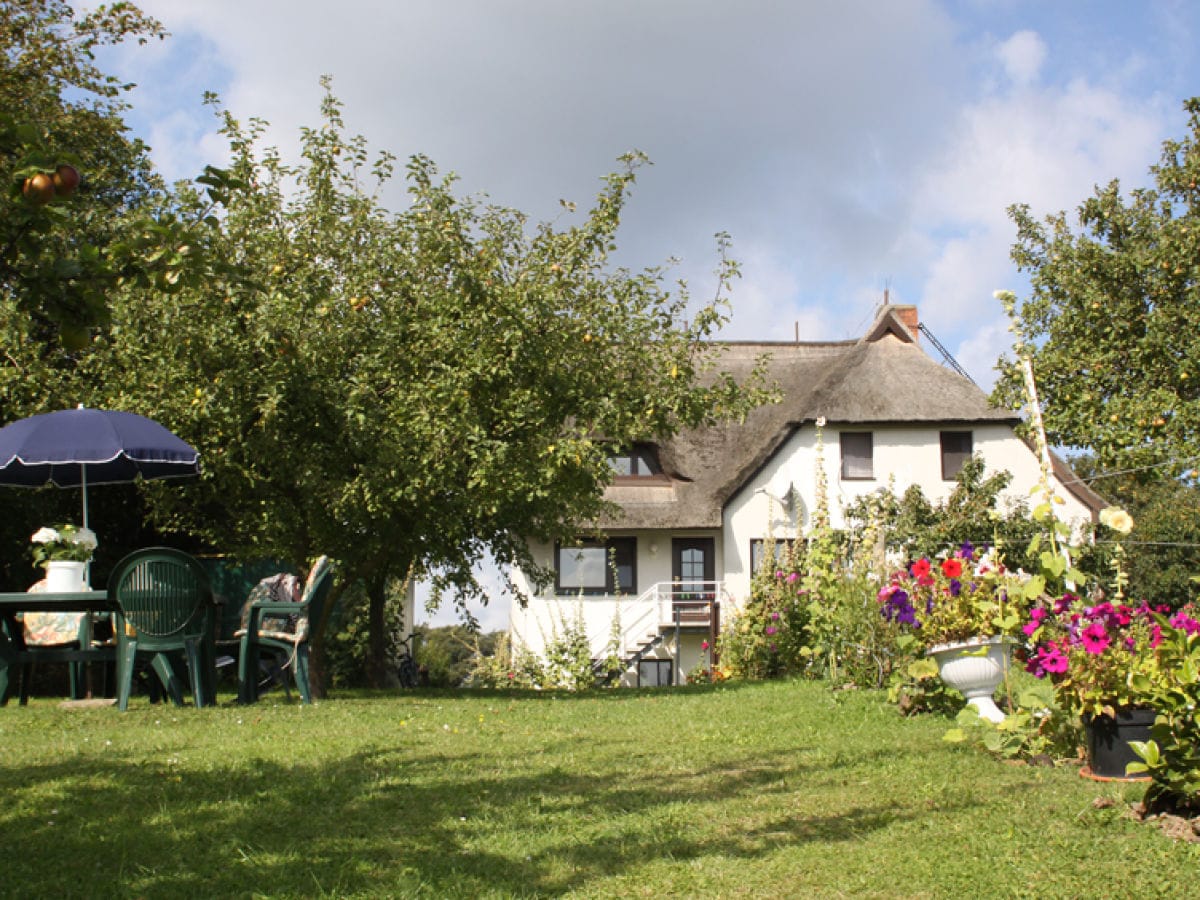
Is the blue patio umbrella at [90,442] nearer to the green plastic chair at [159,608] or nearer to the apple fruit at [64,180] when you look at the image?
the green plastic chair at [159,608]

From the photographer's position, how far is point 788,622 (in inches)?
548

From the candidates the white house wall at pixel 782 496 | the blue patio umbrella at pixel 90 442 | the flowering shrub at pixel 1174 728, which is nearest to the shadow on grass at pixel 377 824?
the flowering shrub at pixel 1174 728

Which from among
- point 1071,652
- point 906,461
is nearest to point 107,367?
point 1071,652

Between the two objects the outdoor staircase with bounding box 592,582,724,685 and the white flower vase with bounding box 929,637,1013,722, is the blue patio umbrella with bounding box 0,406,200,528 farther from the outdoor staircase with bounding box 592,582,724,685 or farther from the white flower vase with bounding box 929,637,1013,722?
the outdoor staircase with bounding box 592,582,724,685

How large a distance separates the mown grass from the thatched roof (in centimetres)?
1746

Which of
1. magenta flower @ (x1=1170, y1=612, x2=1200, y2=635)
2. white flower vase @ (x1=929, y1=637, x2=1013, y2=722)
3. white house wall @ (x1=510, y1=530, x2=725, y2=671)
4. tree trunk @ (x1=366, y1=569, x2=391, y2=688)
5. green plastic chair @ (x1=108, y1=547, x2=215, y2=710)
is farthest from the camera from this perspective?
white house wall @ (x1=510, y1=530, x2=725, y2=671)

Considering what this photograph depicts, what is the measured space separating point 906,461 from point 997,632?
1907 centimetres

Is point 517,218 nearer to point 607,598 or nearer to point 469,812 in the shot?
point 469,812

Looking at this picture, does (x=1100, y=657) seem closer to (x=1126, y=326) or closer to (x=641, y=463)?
(x=1126, y=326)

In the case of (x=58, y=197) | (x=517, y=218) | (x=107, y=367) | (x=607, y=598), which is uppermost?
(x=517, y=218)

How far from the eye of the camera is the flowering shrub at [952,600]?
6617 millimetres

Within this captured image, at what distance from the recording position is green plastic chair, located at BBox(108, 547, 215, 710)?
25.8ft

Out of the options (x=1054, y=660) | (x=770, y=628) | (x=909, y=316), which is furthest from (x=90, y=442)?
(x=909, y=316)

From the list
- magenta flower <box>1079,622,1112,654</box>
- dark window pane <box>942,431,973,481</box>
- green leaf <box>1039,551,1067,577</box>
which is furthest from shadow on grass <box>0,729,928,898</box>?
dark window pane <box>942,431,973,481</box>
